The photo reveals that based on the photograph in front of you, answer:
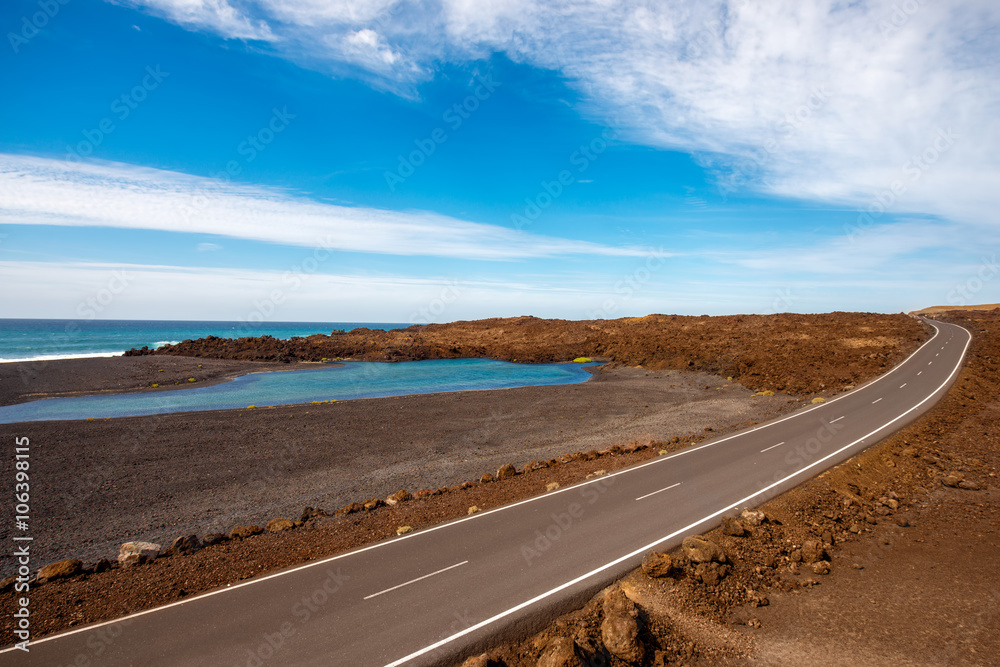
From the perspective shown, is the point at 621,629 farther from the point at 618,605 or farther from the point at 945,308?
the point at 945,308

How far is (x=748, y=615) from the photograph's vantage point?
9.61m

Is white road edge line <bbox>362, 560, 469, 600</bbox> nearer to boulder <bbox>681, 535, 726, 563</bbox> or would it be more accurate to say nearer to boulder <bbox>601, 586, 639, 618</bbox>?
boulder <bbox>601, 586, 639, 618</bbox>

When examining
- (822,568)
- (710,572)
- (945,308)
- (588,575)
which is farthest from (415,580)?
(945,308)

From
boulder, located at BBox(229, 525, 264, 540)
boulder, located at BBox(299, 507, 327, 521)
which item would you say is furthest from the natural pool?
boulder, located at BBox(229, 525, 264, 540)

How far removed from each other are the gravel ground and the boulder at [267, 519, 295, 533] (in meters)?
2.23

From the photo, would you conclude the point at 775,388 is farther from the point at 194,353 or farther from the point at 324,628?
the point at 194,353

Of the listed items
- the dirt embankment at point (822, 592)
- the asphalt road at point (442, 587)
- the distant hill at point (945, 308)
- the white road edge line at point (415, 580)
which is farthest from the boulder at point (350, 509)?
the distant hill at point (945, 308)

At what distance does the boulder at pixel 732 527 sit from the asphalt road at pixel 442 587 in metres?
0.46

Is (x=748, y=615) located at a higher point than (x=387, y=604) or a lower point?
lower

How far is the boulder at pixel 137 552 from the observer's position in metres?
11.2

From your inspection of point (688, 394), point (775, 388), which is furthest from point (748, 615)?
point (775, 388)

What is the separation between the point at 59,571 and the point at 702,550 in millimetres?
15262

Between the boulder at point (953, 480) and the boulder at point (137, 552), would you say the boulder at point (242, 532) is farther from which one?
the boulder at point (953, 480)

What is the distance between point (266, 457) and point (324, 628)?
1607 centimetres
